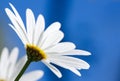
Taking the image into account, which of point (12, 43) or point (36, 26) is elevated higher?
point (12, 43)

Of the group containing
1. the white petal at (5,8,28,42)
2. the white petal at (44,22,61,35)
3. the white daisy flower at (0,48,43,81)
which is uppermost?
the white petal at (44,22,61,35)

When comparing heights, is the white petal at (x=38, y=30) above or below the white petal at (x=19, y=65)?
above

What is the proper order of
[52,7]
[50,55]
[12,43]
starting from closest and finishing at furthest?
1. [50,55]
2. [12,43]
3. [52,7]

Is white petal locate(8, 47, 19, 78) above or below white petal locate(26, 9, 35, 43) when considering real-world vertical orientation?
below

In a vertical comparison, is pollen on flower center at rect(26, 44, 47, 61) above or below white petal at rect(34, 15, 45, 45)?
below

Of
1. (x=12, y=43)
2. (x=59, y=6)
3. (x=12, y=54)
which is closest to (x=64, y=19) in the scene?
(x=59, y=6)

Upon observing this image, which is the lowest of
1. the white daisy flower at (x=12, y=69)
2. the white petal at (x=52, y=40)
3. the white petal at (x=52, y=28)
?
the white daisy flower at (x=12, y=69)

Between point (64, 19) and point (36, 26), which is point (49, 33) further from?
point (64, 19)
